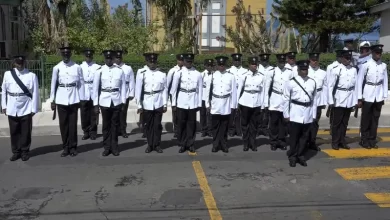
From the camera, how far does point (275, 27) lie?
874 inches

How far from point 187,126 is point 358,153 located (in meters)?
3.25

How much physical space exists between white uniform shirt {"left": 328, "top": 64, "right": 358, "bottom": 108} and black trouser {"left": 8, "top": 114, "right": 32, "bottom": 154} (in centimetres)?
559

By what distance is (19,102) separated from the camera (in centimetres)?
796

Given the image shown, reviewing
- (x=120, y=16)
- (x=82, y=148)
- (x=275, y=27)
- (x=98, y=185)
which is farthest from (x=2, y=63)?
(x=275, y=27)

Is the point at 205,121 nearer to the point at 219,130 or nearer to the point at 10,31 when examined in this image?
the point at 219,130

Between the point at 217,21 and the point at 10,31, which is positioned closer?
the point at 10,31

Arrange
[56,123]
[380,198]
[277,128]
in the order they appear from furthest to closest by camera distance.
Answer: [56,123] → [277,128] → [380,198]

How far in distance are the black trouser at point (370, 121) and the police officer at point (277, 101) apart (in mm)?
1577

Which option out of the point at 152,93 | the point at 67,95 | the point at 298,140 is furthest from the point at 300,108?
the point at 67,95

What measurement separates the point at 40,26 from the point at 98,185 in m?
12.4

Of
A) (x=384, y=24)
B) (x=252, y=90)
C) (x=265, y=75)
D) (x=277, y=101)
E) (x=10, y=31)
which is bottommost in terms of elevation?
(x=277, y=101)

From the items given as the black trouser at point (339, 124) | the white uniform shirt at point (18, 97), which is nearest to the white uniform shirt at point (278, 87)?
the black trouser at point (339, 124)

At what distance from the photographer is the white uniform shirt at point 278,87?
8.89 metres

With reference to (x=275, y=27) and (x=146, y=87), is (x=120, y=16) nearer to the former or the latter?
(x=275, y=27)
